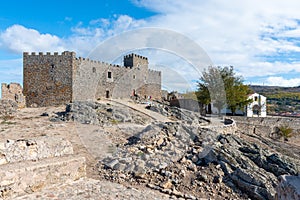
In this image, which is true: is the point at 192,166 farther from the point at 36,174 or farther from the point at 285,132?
the point at 285,132

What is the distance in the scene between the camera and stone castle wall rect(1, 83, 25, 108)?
22453mm

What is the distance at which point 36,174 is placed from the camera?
7285 millimetres

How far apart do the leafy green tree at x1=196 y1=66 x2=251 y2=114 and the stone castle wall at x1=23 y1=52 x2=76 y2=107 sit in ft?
50.5

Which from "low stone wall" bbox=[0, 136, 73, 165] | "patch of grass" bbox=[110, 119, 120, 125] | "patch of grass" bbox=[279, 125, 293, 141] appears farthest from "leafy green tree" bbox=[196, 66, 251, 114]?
"low stone wall" bbox=[0, 136, 73, 165]

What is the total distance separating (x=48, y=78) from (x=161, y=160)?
17.5 m

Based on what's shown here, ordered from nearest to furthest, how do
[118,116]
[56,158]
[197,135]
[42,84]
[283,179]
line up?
1. [283,179]
2. [56,158]
3. [197,135]
4. [118,116]
5. [42,84]

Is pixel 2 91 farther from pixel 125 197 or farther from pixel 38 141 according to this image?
pixel 125 197

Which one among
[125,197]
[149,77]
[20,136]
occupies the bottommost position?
[125,197]

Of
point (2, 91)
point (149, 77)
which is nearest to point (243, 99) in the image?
point (149, 77)

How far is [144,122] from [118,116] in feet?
6.60

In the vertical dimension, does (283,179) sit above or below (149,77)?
below

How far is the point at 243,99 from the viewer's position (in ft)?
109

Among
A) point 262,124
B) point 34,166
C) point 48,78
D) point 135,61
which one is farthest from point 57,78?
point 262,124

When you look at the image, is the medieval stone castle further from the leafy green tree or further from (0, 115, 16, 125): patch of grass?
the leafy green tree
